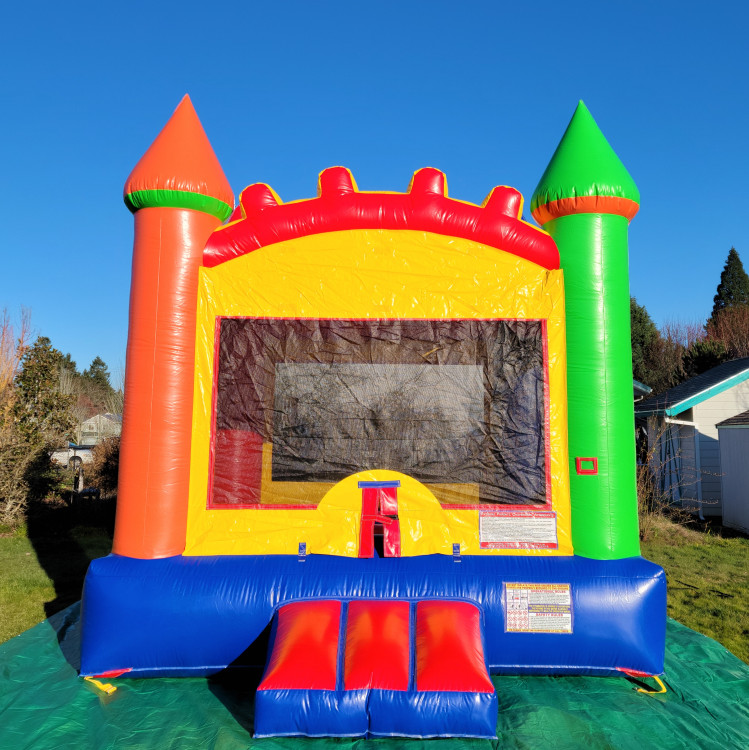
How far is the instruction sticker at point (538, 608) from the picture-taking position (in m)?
3.13

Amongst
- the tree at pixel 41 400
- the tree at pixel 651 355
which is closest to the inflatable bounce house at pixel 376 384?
the tree at pixel 41 400

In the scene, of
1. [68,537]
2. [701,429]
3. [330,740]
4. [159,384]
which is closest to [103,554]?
[68,537]

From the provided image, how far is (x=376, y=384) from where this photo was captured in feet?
12.0

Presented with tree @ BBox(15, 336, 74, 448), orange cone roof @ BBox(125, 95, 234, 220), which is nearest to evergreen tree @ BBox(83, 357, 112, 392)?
tree @ BBox(15, 336, 74, 448)

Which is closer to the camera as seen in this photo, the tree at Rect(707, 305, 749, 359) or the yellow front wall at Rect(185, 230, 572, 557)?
the yellow front wall at Rect(185, 230, 572, 557)

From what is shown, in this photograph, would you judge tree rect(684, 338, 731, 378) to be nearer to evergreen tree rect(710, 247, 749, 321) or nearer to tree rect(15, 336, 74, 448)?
evergreen tree rect(710, 247, 749, 321)

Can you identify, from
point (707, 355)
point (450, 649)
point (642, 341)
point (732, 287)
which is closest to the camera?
point (450, 649)

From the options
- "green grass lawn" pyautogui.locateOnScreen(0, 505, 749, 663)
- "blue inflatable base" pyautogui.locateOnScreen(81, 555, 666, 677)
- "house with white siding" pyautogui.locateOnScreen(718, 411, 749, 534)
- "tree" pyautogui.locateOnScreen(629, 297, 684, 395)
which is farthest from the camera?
"tree" pyautogui.locateOnScreen(629, 297, 684, 395)

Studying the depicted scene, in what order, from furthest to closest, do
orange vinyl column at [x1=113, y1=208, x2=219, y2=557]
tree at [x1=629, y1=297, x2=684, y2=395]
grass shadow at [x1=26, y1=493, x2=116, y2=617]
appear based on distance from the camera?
tree at [x1=629, y1=297, x2=684, y2=395]
grass shadow at [x1=26, y1=493, x2=116, y2=617]
orange vinyl column at [x1=113, y1=208, x2=219, y2=557]

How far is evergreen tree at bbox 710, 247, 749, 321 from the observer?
2330 centimetres

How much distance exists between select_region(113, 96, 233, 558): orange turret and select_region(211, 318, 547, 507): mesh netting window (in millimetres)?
259

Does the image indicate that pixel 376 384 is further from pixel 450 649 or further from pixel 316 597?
pixel 450 649

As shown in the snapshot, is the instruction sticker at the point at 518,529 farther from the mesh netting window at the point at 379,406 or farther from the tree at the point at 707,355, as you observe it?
the tree at the point at 707,355

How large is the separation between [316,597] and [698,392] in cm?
813
